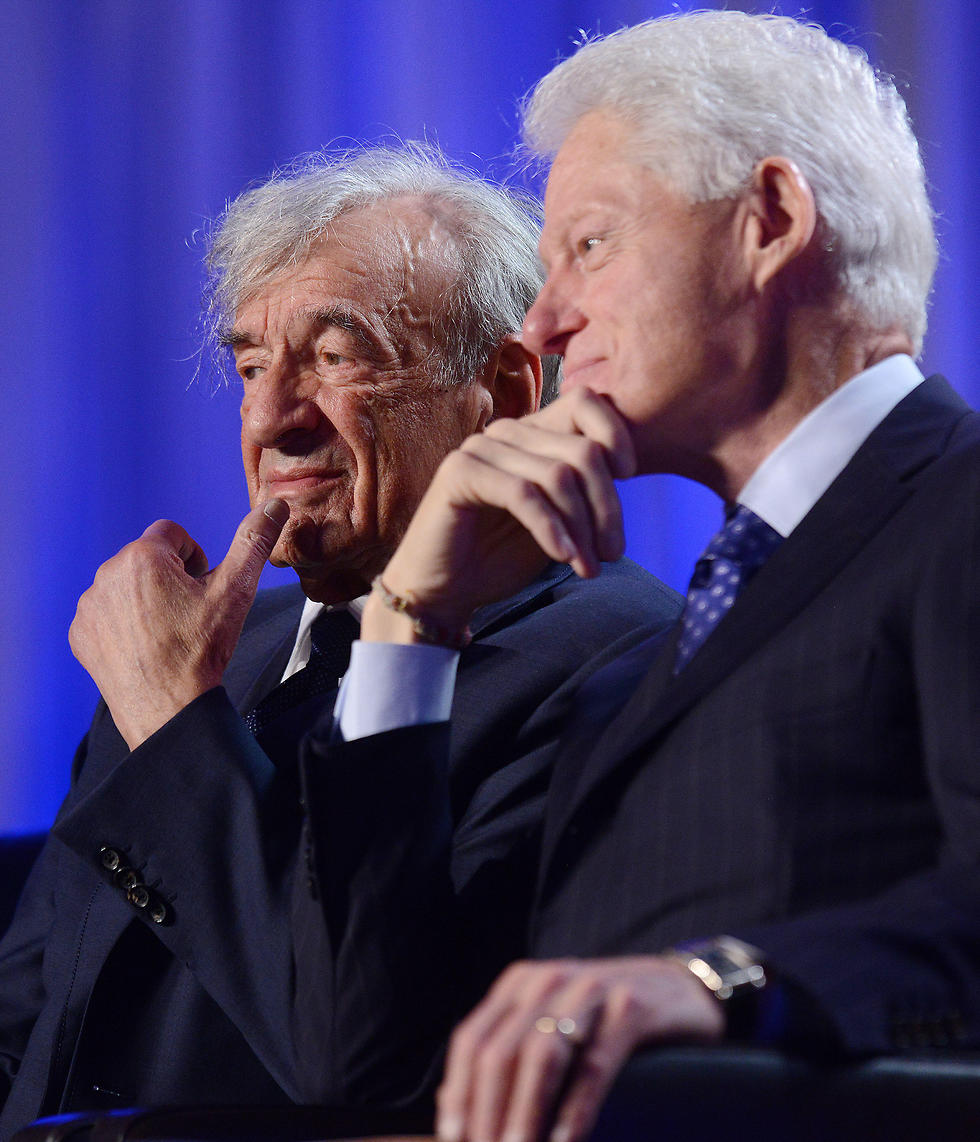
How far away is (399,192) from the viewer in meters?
2.05

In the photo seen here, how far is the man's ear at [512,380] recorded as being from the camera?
2018 mm

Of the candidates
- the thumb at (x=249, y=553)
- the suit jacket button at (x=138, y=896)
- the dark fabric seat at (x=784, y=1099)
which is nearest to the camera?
the dark fabric seat at (x=784, y=1099)

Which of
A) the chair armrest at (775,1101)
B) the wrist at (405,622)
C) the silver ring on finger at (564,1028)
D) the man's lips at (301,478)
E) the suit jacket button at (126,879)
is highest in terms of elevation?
the man's lips at (301,478)

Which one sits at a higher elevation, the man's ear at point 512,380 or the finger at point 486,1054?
the man's ear at point 512,380

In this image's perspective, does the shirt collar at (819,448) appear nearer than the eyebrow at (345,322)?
Yes

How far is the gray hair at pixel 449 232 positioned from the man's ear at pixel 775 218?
2.54ft

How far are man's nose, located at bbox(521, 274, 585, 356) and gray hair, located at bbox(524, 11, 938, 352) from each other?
15 centimetres

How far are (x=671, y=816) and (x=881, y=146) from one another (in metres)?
0.70

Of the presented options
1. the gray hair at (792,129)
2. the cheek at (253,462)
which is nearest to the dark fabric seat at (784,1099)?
the gray hair at (792,129)

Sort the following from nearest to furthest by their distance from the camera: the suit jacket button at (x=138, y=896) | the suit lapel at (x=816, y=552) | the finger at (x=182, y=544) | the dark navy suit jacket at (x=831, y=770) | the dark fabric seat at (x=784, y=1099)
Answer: the dark fabric seat at (x=784, y=1099) < the dark navy suit jacket at (x=831, y=770) < the suit lapel at (x=816, y=552) < the suit jacket button at (x=138, y=896) < the finger at (x=182, y=544)

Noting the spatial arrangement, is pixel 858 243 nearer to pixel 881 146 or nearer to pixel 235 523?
pixel 881 146

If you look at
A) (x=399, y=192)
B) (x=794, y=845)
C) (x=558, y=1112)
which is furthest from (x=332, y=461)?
(x=558, y=1112)

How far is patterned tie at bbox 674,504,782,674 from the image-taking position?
122 cm

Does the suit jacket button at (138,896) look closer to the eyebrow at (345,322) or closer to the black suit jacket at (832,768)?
the black suit jacket at (832,768)
